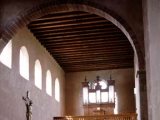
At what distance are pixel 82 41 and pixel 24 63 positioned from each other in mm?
2818

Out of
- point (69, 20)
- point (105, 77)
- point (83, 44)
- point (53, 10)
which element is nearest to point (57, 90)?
point (105, 77)

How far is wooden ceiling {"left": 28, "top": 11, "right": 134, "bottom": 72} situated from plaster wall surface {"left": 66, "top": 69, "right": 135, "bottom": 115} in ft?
1.20

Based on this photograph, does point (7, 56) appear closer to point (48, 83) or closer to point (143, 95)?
point (143, 95)

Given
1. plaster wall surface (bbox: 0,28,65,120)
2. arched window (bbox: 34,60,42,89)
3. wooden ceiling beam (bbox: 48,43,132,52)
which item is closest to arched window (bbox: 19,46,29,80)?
plaster wall surface (bbox: 0,28,65,120)

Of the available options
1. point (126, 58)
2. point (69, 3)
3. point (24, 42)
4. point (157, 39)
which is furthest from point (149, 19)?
point (126, 58)

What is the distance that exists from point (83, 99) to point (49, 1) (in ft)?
36.0

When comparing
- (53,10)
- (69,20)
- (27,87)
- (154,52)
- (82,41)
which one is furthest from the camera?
(82,41)

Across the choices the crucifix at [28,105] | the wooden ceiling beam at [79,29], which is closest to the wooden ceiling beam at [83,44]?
the wooden ceiling beam at [79,29]

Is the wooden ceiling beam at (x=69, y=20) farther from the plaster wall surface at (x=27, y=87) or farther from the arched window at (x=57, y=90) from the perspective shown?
the arched window at (x=57, y=90)

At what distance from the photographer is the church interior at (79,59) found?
416 inches

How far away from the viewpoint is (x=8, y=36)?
11.5 meters

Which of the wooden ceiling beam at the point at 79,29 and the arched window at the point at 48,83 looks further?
the arched window at the point at 48,83

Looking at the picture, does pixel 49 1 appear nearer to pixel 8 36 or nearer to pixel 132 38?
pixel 8 36

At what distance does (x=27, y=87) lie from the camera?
1564cm
